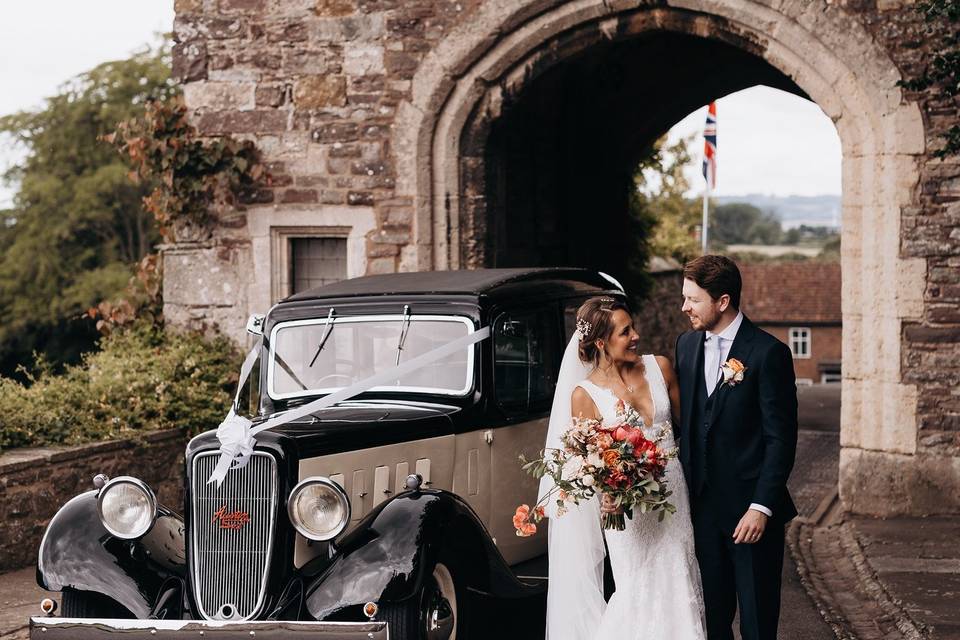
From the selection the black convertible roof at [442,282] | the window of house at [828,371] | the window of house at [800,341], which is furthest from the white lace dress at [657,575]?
the window of house at [828,371]

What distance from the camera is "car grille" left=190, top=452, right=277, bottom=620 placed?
5.29 metres

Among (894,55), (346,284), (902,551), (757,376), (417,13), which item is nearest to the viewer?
(757,376)

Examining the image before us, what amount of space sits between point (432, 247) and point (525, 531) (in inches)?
236

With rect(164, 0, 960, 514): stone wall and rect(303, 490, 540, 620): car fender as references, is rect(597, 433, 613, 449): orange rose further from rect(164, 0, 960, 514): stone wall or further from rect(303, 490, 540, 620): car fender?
rect(164, 0, 960, 514): stone wall

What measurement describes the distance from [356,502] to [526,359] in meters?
1.45

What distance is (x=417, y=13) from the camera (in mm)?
11000

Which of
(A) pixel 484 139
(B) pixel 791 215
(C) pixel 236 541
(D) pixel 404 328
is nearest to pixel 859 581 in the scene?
(D) pixel 404 328

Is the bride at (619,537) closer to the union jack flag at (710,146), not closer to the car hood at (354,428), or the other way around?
the car hood at (354,428)

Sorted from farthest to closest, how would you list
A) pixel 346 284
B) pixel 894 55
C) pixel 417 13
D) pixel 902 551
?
pixel 417 13 < pixel 894 55 < pixel 902 551 < pixel 346 284

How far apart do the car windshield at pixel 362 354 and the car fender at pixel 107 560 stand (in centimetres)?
122

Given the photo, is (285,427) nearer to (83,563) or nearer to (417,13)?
(83,563)

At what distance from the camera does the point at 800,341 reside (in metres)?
60.3

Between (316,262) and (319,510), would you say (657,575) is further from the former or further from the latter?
(316,262)

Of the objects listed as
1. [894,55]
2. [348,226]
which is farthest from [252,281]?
[894,55]
